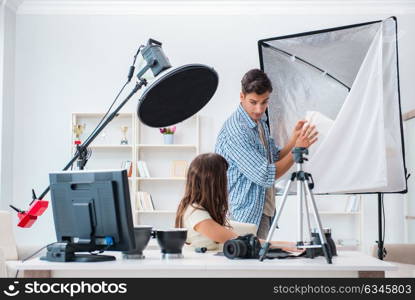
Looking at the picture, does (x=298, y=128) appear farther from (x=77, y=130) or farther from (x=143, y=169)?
(x=77, y=130)

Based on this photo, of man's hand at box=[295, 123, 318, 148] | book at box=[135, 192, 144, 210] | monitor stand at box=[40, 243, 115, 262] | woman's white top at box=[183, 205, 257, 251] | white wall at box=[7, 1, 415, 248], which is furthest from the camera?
white wall at box=[7, 1, 415, 248]

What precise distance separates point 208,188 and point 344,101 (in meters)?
1.17

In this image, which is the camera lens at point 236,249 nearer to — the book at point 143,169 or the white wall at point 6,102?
the book at point 143,169

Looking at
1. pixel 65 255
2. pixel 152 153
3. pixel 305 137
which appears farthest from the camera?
pixel 152 153

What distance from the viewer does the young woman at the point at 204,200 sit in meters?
2.34

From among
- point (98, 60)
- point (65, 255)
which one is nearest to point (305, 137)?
point (65, 255)

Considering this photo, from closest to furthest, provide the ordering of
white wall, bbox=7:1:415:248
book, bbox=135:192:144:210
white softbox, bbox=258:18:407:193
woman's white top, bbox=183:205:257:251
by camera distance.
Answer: woman's white top, bbox=183:205:257:251, white softbox, bbox=258:18:407:193, book, bbox=135:192:144:210, white wall, bbox=7:1:415:248

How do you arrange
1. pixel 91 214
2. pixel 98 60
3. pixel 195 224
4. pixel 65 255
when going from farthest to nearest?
pixel 98 60 < pixel 195 224 < pixel 91 214 < pixel 65 255

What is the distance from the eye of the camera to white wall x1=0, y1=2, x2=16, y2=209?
6.32 m

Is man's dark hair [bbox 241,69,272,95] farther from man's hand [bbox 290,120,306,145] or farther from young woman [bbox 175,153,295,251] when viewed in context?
young woman [bbox 175,153,295,251]

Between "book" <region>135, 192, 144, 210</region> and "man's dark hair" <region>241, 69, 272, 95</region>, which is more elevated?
"man's dark hair" <region>241, 69, 272, 95</region>

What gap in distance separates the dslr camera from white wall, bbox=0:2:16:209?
473cm

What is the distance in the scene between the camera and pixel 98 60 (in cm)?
663

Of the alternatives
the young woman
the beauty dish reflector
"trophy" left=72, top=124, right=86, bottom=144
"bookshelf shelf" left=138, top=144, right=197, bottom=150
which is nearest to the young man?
the young woman
